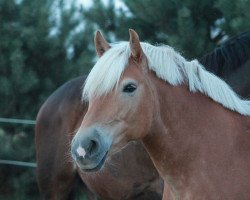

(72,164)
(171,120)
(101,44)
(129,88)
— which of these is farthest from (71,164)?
(129,88)

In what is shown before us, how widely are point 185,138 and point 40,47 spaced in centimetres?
439

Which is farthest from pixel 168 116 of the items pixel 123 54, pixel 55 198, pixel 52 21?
pixel 52 21

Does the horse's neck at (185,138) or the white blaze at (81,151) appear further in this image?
the horse's neck at (185,138)

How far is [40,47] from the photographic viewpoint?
289 inches

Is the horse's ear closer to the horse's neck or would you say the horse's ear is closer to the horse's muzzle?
the horse's neck

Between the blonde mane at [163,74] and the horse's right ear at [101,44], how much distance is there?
66 mm

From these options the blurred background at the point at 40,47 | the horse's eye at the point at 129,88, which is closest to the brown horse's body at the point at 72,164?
the blurred background at the point at 40,47

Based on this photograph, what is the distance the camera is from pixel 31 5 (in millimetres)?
7387

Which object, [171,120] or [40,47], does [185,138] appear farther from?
[40,47]

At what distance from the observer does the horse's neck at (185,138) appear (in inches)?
125

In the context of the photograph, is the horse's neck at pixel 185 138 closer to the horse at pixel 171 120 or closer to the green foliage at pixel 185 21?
the horse at pixel 171 120

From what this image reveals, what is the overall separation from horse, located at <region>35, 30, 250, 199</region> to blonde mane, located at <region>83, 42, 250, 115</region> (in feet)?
4.62

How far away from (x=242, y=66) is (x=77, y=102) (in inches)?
62.1

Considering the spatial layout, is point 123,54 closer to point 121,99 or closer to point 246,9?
point 121,99
